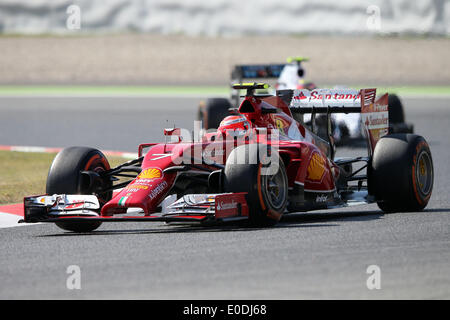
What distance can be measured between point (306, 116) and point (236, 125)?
352 inches

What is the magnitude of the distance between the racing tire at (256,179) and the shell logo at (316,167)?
2.63 feet

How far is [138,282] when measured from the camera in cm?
693

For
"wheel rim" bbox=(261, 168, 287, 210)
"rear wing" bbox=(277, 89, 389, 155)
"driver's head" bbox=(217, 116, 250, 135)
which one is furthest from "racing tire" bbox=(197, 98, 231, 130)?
"wheel rim" bbox=(261, 168, 287, 210)

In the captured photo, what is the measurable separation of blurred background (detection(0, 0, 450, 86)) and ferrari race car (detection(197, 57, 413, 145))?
73.4 feet

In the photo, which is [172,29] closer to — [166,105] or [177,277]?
[166,105]

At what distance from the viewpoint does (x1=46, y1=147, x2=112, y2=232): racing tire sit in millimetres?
9781

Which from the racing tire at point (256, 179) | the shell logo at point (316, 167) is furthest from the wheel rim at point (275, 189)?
the shell logo at point (316, 167)

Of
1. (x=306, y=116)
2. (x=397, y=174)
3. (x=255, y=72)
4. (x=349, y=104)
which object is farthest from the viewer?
(x=255, y=72)

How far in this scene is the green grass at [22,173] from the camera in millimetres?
13188

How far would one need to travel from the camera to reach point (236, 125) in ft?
33.8

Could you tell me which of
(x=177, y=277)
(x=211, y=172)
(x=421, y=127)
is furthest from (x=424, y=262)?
(x=421, y=127)

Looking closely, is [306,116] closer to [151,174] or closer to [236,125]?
[236,125]

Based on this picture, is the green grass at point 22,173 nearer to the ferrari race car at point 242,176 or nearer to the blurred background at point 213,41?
the ferrari race car at point 242,176

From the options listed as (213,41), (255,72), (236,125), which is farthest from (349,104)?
(213,41)
